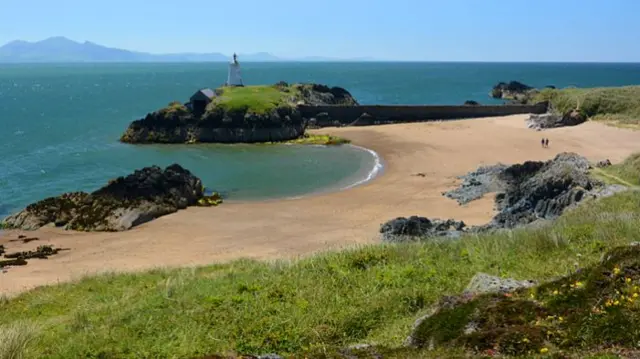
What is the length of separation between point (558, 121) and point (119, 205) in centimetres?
4285

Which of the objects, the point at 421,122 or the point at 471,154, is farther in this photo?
the point at 421,122

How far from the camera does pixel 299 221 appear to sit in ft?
91.2

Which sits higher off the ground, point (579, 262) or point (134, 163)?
point (579, 262)

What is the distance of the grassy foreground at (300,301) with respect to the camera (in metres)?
8.41

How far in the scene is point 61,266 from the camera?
21906 millimetres

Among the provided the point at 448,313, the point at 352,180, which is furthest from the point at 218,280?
the point at 352,180

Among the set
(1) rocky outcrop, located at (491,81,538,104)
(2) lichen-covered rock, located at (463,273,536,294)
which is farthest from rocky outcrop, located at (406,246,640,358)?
(1) rocky outcrop, located at (491,81,538,104)

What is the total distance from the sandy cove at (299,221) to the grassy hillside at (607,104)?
861 centimetres

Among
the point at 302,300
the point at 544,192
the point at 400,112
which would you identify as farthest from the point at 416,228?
the point at 400,112

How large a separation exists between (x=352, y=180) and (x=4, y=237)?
20.3 meters

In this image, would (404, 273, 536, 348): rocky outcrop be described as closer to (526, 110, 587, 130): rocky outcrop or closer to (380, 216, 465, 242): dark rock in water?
(380, 216, 465, 242): dark rock in water

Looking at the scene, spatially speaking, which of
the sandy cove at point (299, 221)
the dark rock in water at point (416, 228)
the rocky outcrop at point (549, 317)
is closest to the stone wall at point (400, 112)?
the sandy cove at point (299, 221)

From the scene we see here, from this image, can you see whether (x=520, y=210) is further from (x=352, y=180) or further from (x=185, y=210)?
(x=185, y=210)

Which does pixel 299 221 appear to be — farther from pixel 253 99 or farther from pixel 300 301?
pixel 253 99
